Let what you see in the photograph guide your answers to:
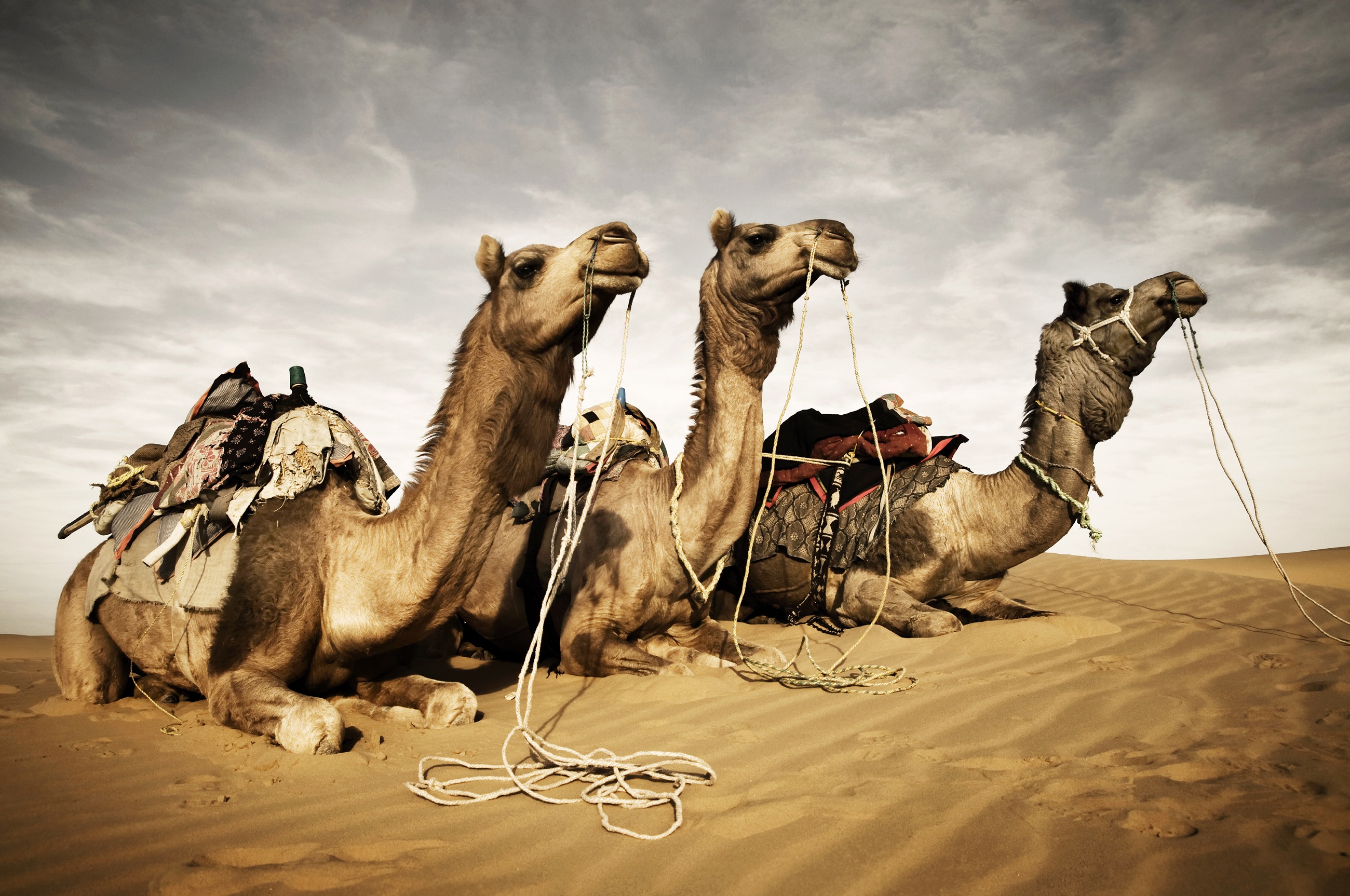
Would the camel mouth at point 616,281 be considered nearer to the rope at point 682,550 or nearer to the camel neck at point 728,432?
the camel neck at point 728,432

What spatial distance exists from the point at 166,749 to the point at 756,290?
13.1 feet

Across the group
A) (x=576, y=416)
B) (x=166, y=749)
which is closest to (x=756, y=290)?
(x=576, y=416)

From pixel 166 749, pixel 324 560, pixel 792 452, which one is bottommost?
pixel 166 749

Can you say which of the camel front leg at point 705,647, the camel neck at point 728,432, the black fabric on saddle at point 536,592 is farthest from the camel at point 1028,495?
the black fabric on saddle at point 536,592

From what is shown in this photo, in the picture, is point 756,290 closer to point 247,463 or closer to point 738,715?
point 738,715

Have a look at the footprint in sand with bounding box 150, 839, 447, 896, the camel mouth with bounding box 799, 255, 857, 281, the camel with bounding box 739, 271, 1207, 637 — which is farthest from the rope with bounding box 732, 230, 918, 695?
the footprint in sand with bounding box 150, 839, 447, 896

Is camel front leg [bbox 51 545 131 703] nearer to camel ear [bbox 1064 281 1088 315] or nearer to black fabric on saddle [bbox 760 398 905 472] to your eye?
black fabric on saddle [bbox 760 398 905 472]

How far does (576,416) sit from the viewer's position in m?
3.66

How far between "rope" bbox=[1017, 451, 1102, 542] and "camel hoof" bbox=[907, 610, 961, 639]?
1306 millimetres

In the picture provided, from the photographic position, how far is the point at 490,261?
3910 millimetres

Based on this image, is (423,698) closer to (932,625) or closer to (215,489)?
(215,489)

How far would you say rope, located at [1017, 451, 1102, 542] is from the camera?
6.25 metres

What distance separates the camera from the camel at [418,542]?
3635mm

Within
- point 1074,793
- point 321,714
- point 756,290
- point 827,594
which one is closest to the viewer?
point 1074,793
